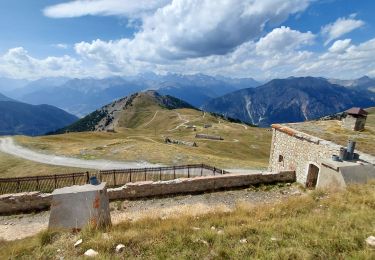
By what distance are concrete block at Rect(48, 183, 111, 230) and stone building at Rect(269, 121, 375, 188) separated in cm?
1226

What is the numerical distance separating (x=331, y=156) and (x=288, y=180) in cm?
434

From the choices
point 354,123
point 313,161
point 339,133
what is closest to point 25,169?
point 313,161

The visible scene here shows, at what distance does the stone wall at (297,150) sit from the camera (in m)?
20.2

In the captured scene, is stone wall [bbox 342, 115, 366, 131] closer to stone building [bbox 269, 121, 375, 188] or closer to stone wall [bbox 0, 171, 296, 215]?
stone building [bbox 269, 121, 375, 188]

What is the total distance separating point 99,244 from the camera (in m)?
8.20

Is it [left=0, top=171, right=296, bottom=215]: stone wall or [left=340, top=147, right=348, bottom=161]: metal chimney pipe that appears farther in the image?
[left=340, top=147, right=348, bottom=161]: metal chimney pipe

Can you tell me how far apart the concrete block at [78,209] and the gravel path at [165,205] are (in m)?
4.65

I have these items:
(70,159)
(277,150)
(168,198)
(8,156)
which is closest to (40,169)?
(70,159)

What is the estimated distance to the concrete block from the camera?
396 inches

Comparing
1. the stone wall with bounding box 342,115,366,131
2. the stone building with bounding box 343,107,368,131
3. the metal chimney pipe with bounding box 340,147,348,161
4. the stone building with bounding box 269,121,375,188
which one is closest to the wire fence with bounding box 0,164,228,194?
the stone building with bounding box 269,121,375,188

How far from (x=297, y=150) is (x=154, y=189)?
39.0 ft

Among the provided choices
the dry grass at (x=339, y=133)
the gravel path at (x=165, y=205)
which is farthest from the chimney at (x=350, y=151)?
the gravel path at (x=165, y=205)

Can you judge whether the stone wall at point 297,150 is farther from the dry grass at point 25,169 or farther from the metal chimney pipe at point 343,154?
the dry grass at point 25,169

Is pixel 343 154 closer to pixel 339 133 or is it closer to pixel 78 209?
pixel 339 133
